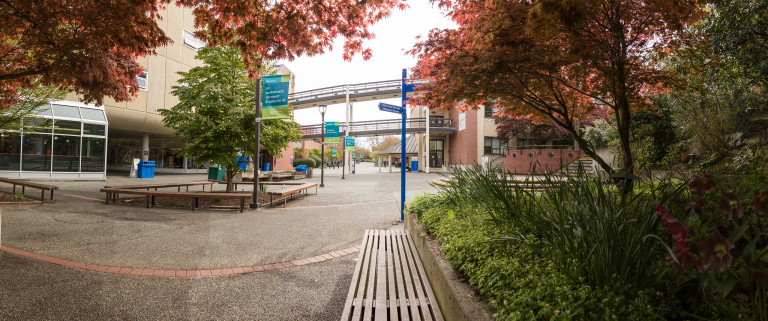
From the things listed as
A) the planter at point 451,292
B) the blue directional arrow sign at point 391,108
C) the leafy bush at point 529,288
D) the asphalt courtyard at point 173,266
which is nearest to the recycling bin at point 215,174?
the asphalt courtyard at point 173,266

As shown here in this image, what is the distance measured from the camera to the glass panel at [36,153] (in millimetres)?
14961

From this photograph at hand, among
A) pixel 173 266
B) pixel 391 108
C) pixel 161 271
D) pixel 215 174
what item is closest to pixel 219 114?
pixel 391 108

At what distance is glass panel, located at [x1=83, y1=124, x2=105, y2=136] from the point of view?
1657cm

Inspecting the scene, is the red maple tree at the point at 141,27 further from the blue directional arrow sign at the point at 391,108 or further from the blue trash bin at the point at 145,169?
the blue trash bin at the point at 145,169

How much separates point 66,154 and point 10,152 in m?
1.86

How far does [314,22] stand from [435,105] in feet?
8.42

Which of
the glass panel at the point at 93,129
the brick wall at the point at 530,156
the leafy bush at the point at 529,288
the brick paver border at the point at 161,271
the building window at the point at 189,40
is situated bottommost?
the brick paver border at the point at 161,271

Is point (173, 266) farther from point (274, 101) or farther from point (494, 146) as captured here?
point (494, 146)

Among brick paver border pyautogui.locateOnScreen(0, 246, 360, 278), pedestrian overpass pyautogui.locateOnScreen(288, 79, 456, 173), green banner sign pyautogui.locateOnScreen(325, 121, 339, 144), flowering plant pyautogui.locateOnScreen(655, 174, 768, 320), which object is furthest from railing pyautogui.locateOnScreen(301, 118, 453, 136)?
flowering plant pyautogui.locateOnScreen(655, 174, 768, 320)

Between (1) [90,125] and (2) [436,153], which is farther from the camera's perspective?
(2) [436,153]

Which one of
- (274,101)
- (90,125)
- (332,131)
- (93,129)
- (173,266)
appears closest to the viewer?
(173,266)

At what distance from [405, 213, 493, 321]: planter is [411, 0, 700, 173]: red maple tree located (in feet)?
8.51

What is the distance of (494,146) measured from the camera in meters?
31.0

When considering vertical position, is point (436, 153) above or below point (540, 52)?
below
